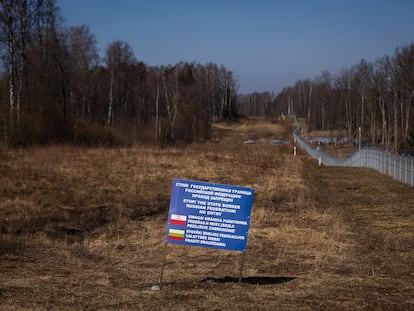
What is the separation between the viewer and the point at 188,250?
1147cm

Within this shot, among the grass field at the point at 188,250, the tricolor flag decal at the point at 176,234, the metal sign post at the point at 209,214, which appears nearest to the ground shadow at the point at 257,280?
the grass field at the point at 188,250

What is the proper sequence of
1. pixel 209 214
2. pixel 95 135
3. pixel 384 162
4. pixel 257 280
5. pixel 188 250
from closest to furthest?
pixel 209 214
pixel 257 280
pixel 188 250
pixel 384 162
pixel 95 135

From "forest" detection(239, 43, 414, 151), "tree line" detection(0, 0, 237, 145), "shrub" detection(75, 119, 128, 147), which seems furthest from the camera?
"forest" detection(239, 43, 414, 151)

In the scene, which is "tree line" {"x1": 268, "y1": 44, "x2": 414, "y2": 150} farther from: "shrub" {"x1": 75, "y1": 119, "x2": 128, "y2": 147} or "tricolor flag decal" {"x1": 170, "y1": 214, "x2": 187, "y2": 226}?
"tricolor flag decal" {"x1": 170, "y1": 214, "x2": 187, "y2": 226}

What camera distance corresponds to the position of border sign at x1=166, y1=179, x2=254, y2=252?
781 cm

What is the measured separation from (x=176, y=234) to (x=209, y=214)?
534 mm

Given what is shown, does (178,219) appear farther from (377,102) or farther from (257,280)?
(377,102)

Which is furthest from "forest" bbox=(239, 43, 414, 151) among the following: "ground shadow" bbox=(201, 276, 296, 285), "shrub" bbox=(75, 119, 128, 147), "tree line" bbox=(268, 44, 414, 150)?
"ground shadow" bbox=(201, 276, 296, 285)

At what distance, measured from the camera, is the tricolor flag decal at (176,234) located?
7879 mm

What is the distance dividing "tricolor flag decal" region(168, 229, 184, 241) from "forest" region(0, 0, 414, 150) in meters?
32.9

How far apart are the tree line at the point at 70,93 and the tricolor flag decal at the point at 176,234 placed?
3291 centimetres

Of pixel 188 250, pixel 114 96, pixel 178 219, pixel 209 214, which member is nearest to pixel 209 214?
pixel 209 214

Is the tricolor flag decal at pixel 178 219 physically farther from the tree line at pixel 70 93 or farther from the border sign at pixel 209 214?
the tree line at pixel 70 93

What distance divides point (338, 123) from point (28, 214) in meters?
80.2
